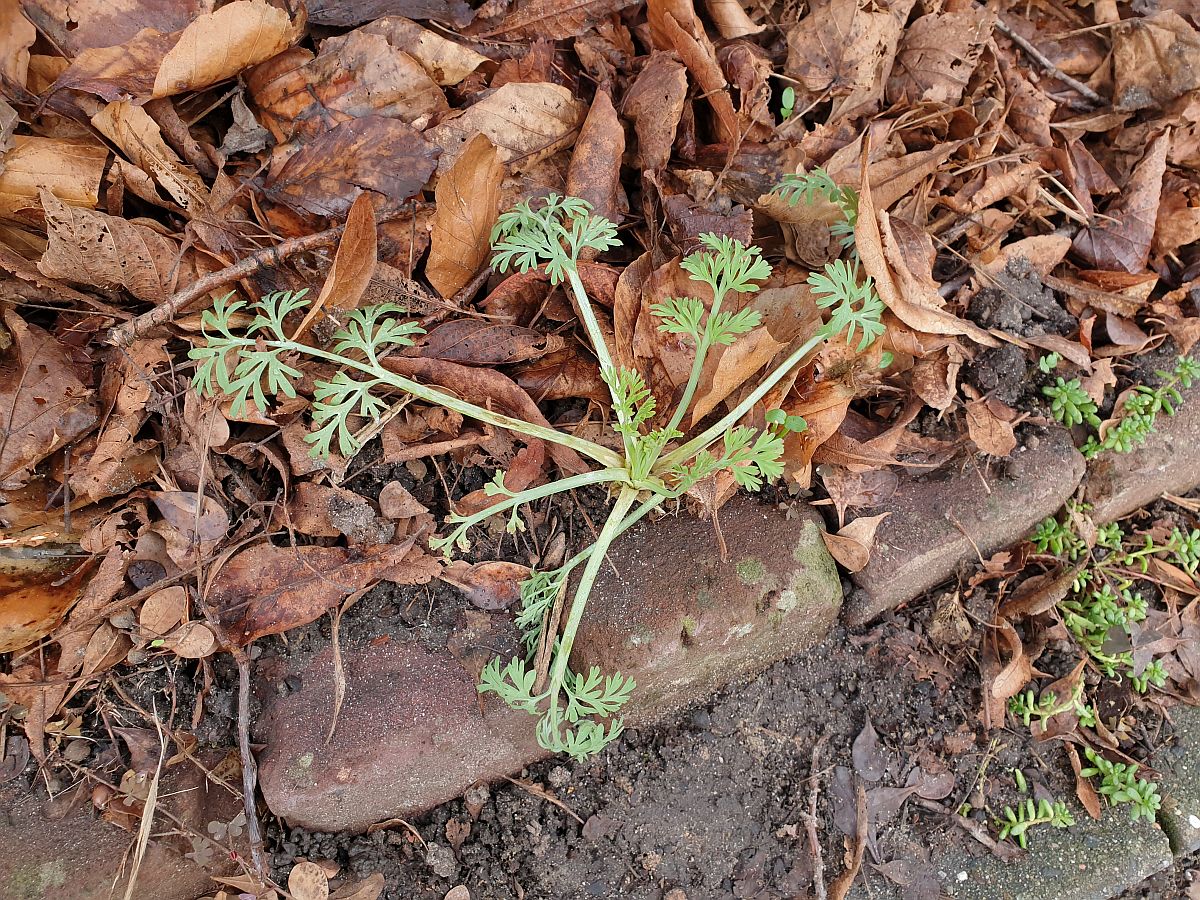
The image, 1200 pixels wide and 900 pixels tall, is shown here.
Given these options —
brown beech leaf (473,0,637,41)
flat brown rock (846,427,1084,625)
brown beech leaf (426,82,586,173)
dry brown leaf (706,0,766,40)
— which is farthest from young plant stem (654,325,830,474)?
brown beech leaf (473,0,637,41)

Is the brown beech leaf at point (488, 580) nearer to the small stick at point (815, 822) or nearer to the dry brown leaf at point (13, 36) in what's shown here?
the small stick at point (815, 822)

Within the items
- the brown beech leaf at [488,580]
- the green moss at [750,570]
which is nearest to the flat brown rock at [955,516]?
the green moss at [750,570]

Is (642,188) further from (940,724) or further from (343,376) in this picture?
(940,724)

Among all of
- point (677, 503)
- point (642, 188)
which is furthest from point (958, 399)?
point (642, 188)

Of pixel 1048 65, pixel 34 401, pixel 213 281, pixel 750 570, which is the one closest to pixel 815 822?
pixel 750 570

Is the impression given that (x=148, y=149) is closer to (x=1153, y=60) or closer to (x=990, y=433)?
(x=990, y=433)
